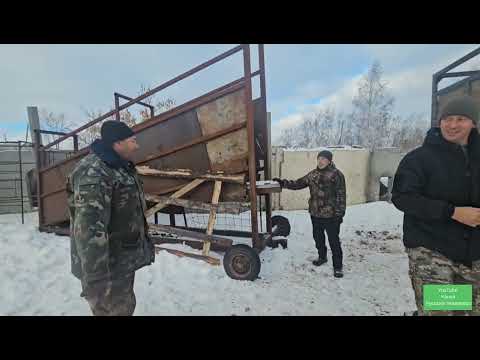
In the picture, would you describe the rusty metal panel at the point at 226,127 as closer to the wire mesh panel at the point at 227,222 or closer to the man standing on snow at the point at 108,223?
the man standing on snow at the point at 108,223

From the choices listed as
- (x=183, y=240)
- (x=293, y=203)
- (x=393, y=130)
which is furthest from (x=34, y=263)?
(x=393, y=130)

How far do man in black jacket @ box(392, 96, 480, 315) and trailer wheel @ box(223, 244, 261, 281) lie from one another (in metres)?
2.07

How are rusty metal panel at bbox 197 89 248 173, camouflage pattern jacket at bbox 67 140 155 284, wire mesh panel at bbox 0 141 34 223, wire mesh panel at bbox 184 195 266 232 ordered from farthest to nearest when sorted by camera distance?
wire mesh panel at bbox 0 141 34 223
wire mesh panel at bbox 184 195 266 232
rusty metal panel at bbox 197 89 248 173
camouflage pattern jacket at bbox 67 140 155 284

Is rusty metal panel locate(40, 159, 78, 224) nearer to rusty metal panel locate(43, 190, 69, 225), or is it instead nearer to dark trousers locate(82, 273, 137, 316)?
rusty metal panel locate(43, 190, 69, 225)

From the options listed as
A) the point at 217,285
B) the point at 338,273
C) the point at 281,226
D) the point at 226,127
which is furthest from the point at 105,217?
the point at 281,226

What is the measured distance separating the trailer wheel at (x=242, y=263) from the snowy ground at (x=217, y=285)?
107 mm

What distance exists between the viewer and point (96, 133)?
15062mm

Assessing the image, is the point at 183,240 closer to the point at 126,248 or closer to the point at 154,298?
the point at 154,298

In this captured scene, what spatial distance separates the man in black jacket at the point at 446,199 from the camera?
1.75 meters

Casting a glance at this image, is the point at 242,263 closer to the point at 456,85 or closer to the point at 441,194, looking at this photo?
the point at 441,194

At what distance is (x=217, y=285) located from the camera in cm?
355

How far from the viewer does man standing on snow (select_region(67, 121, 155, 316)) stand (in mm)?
1664

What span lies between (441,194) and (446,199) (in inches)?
1.7

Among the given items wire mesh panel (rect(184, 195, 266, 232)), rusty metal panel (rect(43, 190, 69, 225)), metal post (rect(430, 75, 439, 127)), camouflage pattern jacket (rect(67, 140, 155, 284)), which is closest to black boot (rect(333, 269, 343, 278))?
metal post (rect(430, 75, 439, 127))
